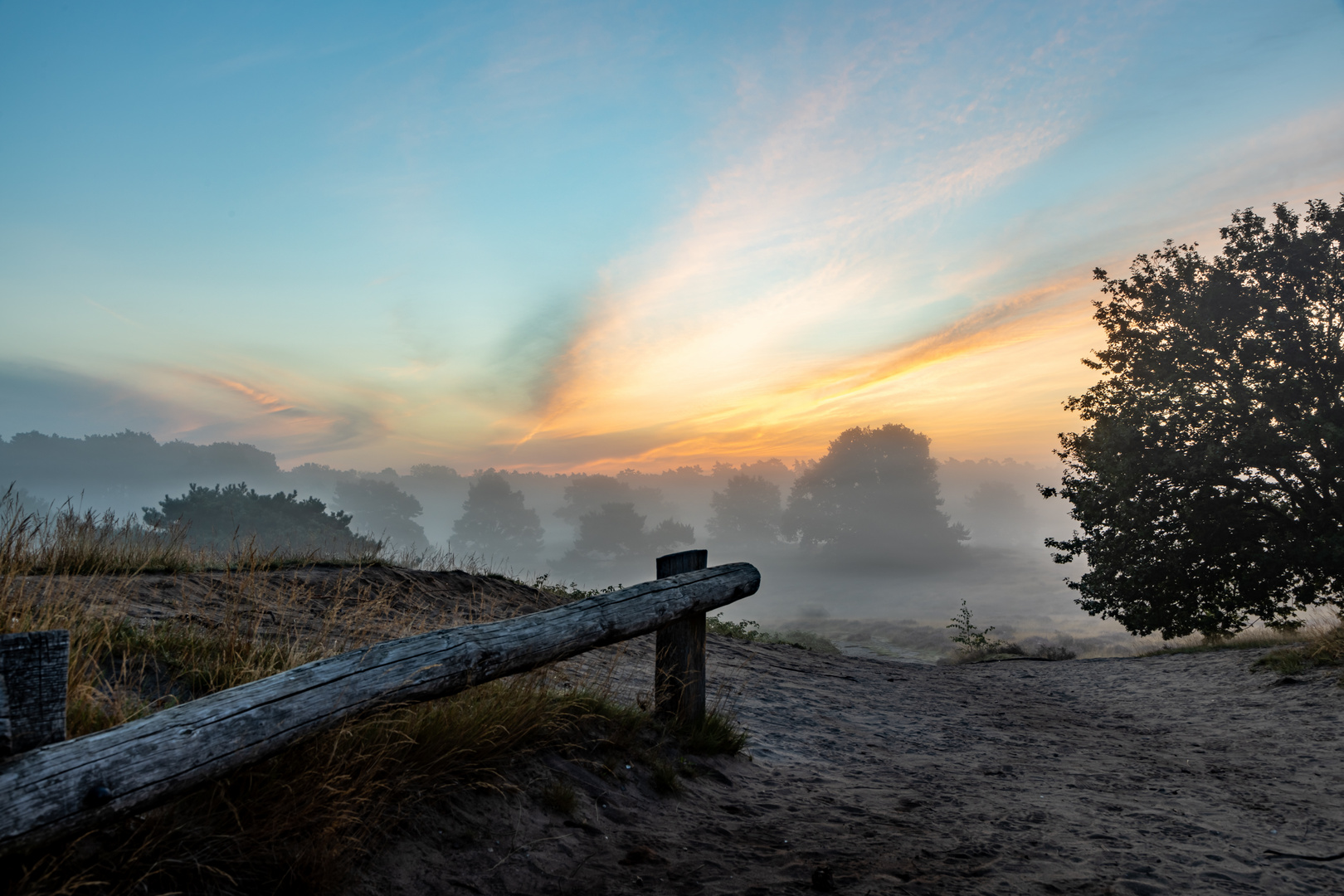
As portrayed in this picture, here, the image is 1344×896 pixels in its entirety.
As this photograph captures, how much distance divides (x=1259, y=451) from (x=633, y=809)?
16.7m

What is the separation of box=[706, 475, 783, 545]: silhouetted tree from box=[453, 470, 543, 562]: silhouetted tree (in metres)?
41.4

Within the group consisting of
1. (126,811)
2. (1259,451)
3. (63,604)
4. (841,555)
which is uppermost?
(1259,451)

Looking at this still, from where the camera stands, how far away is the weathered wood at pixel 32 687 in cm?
181

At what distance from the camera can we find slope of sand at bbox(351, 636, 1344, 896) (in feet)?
10.0

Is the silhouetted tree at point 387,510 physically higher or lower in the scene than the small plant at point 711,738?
higher

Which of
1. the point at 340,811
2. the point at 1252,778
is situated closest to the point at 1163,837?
the point at 1252,778

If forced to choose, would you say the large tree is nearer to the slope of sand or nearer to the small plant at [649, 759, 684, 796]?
the slope of sand

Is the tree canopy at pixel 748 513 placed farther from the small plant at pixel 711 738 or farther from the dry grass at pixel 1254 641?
the small plant at pixel 711 738

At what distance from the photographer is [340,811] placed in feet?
9.00

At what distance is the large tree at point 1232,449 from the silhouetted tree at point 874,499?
51437 mm

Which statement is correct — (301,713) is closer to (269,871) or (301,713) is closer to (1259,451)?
(269,871)

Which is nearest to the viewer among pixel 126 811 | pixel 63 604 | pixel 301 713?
pixel 126 811

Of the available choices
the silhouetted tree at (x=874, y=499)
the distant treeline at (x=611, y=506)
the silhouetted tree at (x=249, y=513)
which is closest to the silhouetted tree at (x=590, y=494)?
the distant treeline at (x=611, y=506)

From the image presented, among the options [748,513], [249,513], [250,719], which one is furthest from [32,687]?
[748,513]
